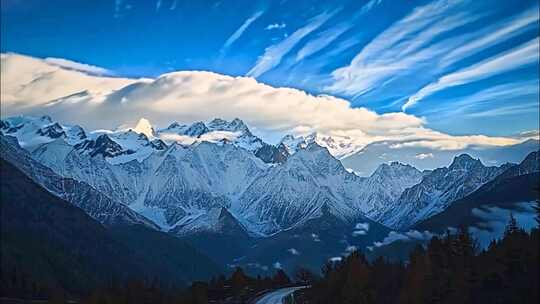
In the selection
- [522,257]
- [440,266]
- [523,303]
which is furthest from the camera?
[440,266]

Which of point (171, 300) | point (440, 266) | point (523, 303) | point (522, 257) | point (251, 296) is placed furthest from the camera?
point (251, 296)

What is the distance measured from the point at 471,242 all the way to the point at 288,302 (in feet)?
134

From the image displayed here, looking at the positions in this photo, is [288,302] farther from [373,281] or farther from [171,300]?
[171,300]

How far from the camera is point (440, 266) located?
13100 centimetres

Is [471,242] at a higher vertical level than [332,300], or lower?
higher

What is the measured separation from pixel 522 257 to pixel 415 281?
2681 cm

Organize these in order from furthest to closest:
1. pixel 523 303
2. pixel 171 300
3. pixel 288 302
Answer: pixel 171 300
pixel 288 302
pixel 523 303

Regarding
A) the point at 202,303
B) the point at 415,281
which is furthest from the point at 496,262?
the point at 202,303

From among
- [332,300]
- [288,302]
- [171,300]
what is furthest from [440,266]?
[171,300]

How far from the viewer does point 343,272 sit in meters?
152

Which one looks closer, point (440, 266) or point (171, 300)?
point (440, 266)

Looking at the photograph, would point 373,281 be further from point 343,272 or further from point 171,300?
point 171,300

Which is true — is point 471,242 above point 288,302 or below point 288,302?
above

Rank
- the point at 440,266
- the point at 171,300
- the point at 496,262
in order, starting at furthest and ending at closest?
the point at 171,300 < the point at 440,266 < the point at 496,262
